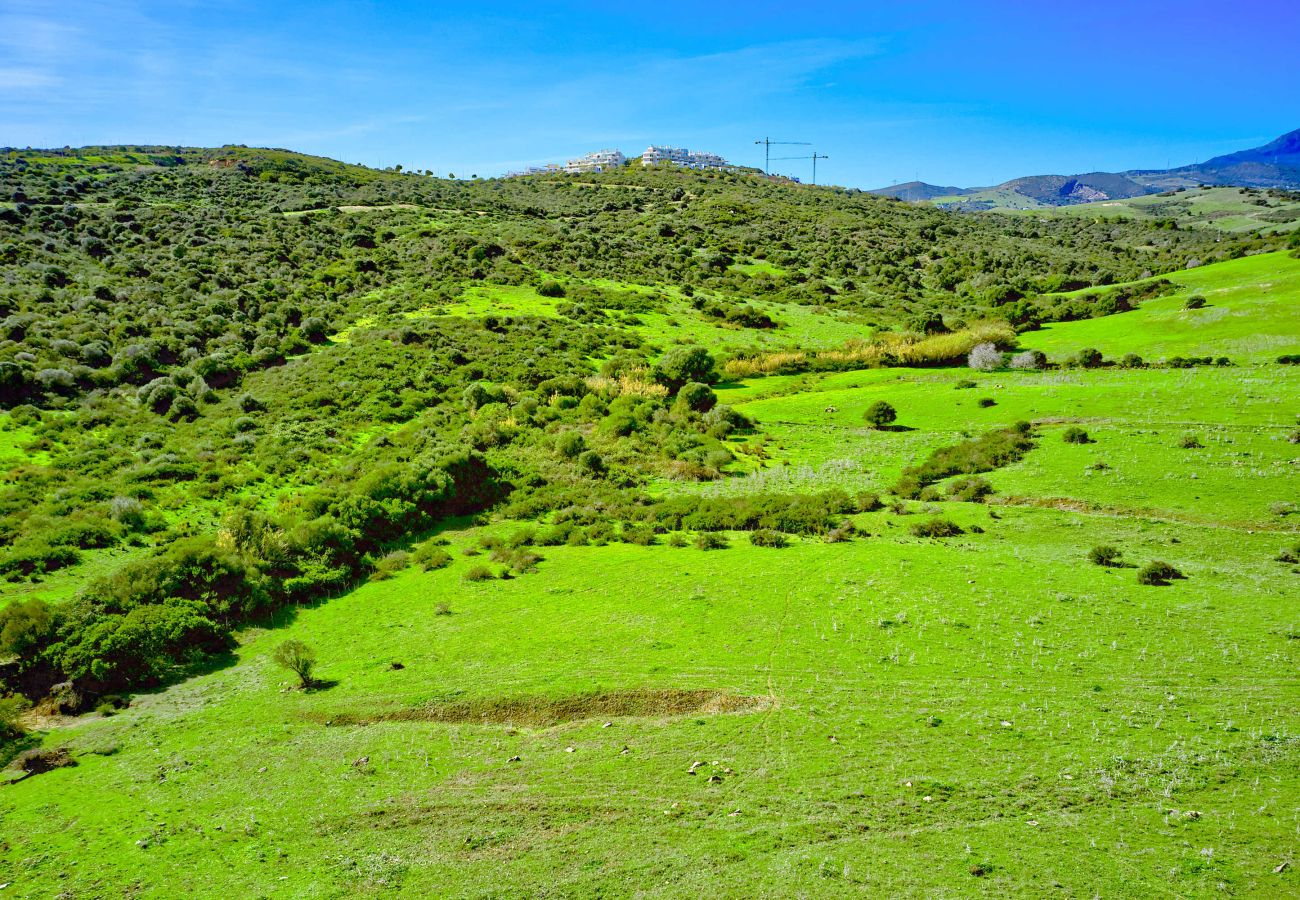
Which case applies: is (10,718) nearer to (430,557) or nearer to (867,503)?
(430,557)

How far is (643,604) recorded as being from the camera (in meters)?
19.4

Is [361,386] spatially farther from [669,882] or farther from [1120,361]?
[1120,361]

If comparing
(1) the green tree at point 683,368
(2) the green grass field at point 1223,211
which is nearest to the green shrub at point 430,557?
(1) the green tree at point 683,368

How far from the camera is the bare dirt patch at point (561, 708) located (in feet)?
47.2

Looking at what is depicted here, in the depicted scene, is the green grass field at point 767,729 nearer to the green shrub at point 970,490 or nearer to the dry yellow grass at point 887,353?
the green shrub at point 970,490

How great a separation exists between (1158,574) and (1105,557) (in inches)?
56.1

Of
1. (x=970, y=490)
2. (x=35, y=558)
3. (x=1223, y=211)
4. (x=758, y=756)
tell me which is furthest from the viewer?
(x=1223, y=211)

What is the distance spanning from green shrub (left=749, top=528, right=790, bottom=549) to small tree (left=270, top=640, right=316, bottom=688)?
47.2 feet

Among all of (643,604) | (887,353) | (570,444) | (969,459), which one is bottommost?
(643,604)

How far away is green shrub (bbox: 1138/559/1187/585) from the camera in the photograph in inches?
699

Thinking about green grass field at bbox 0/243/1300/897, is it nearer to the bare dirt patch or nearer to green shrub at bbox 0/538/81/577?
the bare dirt patch

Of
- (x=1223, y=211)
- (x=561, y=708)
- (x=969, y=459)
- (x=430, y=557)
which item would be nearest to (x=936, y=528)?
(x=969, y=459)

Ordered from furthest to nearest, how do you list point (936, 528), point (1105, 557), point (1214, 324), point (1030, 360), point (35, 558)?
point (1030, 360), point (1214, 324), point (936, 528), point (35, 558), point (1105, 557)

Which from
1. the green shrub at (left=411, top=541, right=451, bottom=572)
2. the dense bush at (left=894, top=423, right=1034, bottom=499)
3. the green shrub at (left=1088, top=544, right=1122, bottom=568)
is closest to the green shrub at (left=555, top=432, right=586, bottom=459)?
the green shrub at (left=411, top=541, right=451, bottom=572)
